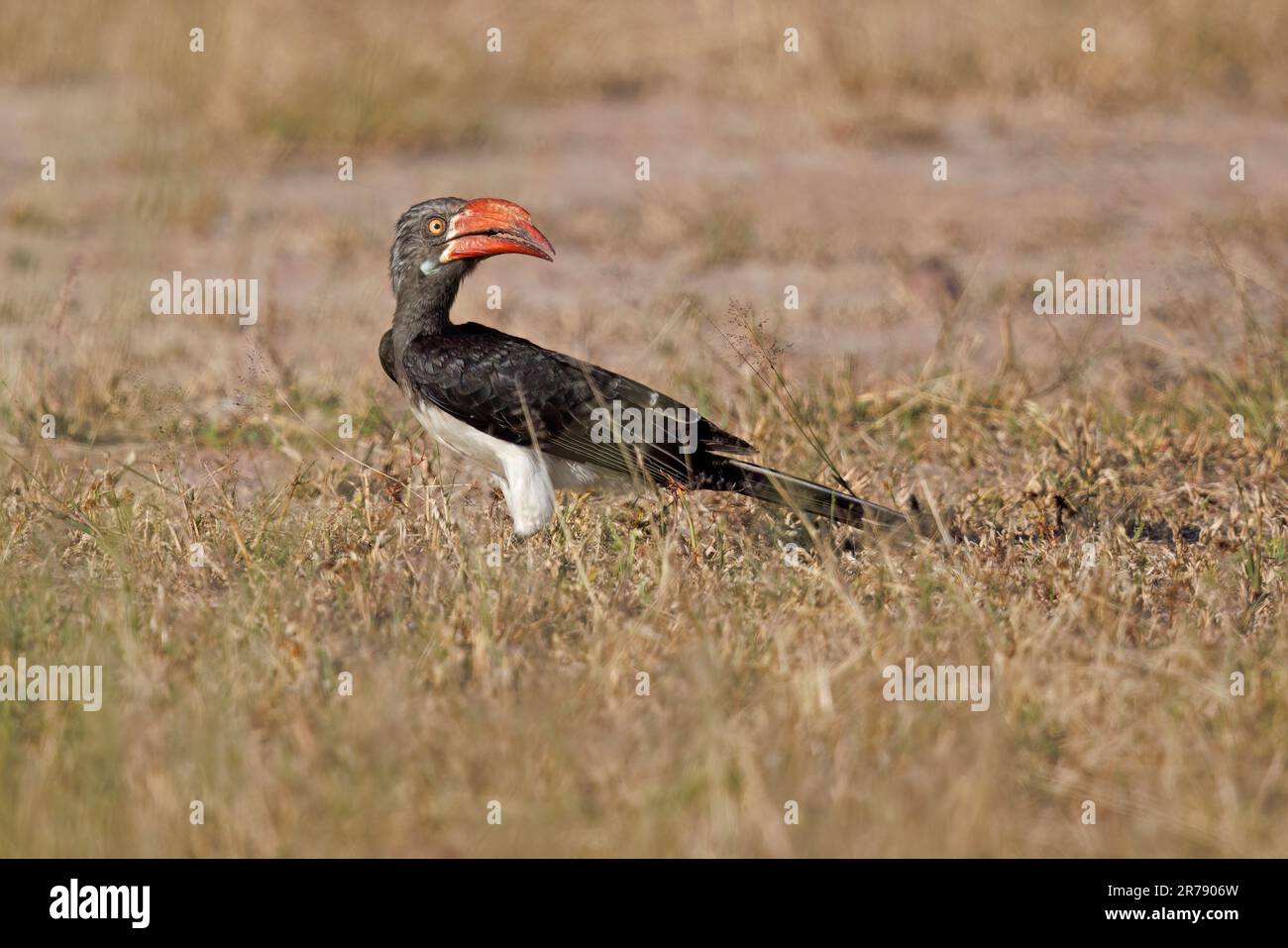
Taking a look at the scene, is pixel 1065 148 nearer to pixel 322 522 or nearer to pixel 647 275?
pixel 647 275

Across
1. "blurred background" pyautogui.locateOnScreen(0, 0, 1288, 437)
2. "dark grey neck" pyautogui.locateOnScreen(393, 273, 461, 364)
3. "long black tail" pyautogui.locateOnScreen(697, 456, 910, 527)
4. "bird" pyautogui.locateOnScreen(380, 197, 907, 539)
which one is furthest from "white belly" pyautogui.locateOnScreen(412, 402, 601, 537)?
"blurred background" pyautogui.locateOnScreen(0, 0, 1288, 437)

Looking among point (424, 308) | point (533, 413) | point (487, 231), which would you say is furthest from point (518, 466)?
point (487, 231)

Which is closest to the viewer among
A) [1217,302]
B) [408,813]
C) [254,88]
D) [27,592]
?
[408,813]

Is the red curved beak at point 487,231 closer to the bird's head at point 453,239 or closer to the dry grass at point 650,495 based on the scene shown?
the bird's head at point 453,239

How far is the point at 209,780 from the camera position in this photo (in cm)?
335

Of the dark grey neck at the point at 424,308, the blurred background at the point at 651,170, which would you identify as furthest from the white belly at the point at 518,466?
the blurred background at the point at 651,170

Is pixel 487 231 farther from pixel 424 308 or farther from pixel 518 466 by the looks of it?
pixel 518 466

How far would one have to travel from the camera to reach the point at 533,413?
4.74 m

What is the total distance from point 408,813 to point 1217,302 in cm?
485

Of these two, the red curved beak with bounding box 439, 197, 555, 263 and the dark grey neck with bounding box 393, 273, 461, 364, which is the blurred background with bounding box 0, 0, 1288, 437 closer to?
the dark grey neck with bounding box 393, 273, 461, 364

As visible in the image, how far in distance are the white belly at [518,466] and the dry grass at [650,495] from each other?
96mm

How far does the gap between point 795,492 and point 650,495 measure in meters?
0.47

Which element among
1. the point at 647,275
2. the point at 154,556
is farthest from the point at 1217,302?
the point at 154,556

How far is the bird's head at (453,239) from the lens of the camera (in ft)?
15.9
